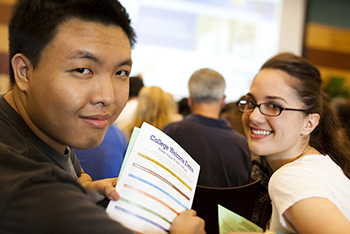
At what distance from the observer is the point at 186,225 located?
78 centimetres

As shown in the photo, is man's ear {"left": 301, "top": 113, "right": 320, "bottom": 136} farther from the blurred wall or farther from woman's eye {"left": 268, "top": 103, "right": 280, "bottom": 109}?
the blurred wall

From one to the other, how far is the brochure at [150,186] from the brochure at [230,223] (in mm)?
168

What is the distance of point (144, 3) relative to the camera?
5.57 metres

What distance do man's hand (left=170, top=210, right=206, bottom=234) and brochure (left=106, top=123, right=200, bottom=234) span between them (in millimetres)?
16

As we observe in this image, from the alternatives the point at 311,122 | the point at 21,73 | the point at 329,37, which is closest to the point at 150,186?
the point at 21,73

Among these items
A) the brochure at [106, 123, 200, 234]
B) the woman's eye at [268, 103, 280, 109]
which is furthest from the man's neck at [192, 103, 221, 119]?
the brochure at [106, 123, 200, 234]

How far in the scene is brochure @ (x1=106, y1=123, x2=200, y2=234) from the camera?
75cm

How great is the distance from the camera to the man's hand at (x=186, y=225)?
77cm

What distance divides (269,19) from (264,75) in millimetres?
5474

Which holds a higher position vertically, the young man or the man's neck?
the young man

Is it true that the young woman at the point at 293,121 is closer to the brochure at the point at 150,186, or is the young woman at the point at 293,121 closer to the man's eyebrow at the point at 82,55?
the brochure at the point at 150,186

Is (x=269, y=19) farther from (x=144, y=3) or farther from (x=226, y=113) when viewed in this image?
(x=226, y=113)

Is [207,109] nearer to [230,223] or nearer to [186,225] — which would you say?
[230,223]

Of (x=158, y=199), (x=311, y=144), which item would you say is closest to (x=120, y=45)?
(x=158, y=199)
